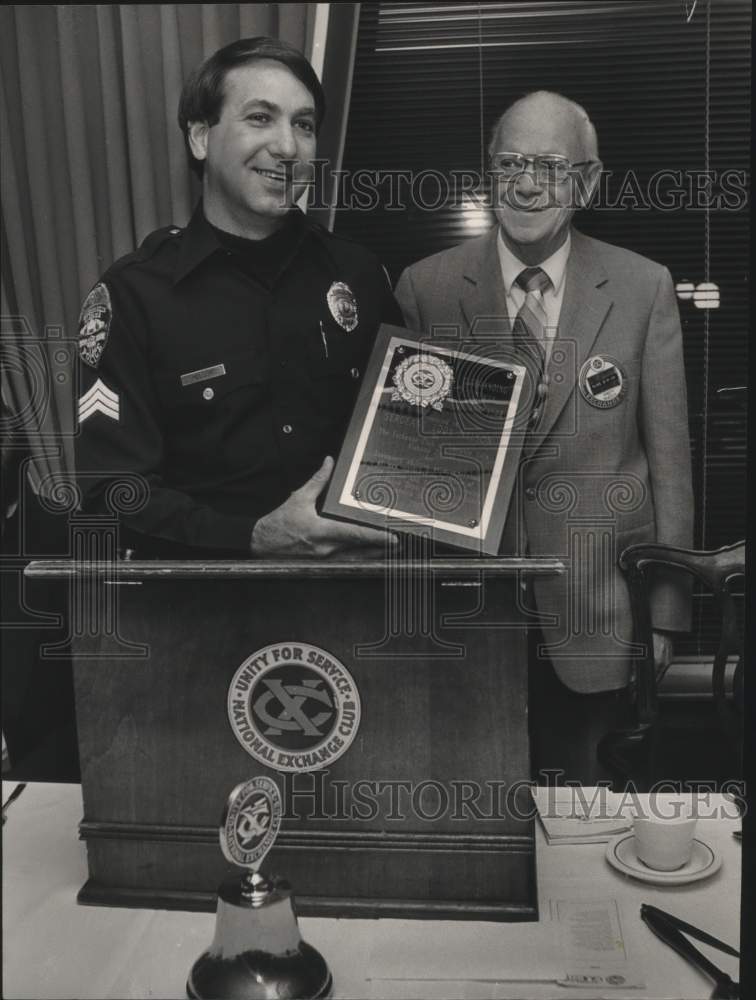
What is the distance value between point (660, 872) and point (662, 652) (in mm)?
275

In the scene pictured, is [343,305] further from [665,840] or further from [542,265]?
[665,840]

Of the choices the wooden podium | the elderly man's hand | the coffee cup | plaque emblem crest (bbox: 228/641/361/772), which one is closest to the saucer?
the coffee cup

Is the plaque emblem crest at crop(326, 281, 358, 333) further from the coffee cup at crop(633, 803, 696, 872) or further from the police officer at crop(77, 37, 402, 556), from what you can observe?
the coffee cup at crop(633, 803, 696, 872)

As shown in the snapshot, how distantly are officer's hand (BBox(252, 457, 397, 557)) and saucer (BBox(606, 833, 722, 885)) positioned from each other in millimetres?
502

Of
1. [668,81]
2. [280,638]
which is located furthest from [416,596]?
[668,81]

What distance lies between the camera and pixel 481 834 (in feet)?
3.82

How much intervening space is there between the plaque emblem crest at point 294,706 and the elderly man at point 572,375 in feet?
0.86

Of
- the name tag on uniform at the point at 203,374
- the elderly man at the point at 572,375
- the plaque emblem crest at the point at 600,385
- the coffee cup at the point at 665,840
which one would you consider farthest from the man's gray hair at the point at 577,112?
→ the coffee cup at the point at 665,840

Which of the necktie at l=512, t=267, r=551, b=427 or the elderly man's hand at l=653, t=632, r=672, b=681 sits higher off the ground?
the necktie at l=512, t=267, r=551, b=427

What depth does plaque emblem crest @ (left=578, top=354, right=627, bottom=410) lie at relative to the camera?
3.94 feet

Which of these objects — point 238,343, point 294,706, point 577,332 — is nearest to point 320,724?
point 294,706

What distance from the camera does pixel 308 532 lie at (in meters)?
1.17

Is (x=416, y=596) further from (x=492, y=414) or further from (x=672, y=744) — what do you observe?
(x=672, y=744)

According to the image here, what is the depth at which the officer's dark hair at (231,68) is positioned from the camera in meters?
1.20
